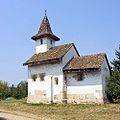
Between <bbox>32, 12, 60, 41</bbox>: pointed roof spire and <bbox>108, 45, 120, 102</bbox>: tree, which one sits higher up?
<bbox>32, 12, 60, 41</bbox>: pointed roof spire

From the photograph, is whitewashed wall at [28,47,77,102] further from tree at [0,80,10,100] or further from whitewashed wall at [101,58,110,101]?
tree at [0,80,10,100]

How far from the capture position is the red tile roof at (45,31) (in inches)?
1462

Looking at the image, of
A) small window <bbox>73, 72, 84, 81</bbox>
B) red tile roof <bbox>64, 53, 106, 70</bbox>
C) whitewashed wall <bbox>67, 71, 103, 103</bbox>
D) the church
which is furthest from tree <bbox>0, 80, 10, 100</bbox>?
small window <bbox>73, 72, 84, 81</bbox>

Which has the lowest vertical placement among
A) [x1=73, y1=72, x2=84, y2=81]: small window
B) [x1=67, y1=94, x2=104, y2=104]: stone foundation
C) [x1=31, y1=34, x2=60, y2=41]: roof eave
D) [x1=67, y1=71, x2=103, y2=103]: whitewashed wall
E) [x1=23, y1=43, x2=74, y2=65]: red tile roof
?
[x1=67, y1=94, x2=104, y2=104]: stone foundation

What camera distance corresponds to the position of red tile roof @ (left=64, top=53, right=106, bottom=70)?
2994 centimetres

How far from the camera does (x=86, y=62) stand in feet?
102

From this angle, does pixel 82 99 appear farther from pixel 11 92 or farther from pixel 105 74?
pixel 11 92

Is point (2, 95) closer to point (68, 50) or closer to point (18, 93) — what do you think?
point (18, 93)

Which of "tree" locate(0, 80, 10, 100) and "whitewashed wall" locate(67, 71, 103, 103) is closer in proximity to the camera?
"whitewashed wall" locate(67, 71, 103, 103)

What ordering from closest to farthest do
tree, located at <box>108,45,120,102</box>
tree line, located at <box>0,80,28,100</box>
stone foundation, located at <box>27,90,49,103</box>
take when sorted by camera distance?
tree, located at <box>108,45,120,102</box>, stone foundation, located at <box>27,90,49,103</box>, tree line, located at <box>0,80,28,100</box>

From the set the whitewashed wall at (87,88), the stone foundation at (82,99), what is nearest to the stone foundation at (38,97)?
the stone foundation at (82,99)

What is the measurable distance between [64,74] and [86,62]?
10.00 feet

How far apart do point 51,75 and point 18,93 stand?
101ft

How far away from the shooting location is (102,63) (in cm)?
3008
